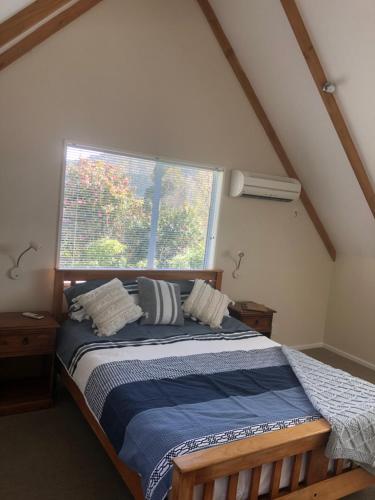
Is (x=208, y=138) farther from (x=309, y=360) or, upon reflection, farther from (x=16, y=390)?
(x=16, y=390)

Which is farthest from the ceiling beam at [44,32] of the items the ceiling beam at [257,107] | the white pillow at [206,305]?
the white pillow at [206,305]

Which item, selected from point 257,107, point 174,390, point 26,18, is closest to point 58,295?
point 174,390

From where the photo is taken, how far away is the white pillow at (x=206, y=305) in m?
3.43

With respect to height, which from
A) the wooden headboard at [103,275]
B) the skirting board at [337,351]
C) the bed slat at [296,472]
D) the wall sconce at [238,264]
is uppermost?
the wall sconce at [238,264]

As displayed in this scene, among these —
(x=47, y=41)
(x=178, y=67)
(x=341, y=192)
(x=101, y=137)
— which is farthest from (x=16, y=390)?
(x=341, y=192)

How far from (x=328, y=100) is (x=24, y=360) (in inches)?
129

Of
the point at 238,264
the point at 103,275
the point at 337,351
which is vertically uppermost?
the point at 238,264

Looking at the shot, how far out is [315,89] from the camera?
3.59 m

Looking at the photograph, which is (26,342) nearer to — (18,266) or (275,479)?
(18,266)

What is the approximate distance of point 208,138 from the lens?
156 inches

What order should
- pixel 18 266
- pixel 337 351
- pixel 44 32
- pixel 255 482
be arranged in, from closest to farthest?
pixel 255 482
pixel 44 32
pixel 18 266
pixel 337 351

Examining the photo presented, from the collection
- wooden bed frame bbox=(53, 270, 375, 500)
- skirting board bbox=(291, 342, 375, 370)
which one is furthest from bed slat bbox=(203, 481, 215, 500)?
skirting board bbox=(291, 342, 375, 370)

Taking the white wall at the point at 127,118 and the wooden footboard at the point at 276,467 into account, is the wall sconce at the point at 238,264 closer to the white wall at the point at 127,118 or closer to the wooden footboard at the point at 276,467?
the white wall at the point at 127,118

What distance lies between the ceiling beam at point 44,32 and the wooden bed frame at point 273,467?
8.11ft
